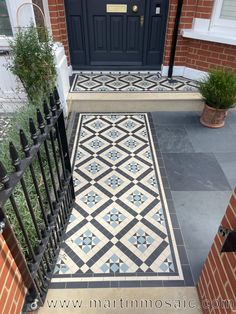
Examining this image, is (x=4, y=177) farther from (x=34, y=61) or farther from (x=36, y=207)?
(x=34, y=61)

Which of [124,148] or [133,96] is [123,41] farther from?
[124,148]

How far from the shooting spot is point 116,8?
4.06m

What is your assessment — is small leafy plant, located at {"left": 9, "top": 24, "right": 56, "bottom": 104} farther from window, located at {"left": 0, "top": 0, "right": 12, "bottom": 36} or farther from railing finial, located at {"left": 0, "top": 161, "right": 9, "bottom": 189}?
railing finial, located at {"left": 0, "top": 161, "right": 9, "bottom": 189}

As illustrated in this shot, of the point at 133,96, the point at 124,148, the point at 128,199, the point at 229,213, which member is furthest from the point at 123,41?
the point at 229,213

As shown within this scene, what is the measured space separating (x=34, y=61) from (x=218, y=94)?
2.28 m

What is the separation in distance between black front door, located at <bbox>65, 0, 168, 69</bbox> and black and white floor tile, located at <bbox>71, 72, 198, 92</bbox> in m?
0.17

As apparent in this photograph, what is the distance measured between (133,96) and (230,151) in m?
1.62

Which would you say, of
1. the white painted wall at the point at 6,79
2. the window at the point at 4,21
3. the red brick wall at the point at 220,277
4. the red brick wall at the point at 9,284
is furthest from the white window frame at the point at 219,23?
the red brick wall at the point at 9,284

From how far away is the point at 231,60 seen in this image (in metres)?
3.84

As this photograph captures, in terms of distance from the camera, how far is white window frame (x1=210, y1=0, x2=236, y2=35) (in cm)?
373

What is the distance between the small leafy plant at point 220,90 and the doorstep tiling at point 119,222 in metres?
0.94

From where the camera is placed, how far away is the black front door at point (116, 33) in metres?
4.03

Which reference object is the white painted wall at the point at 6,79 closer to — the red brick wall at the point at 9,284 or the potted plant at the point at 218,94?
the potted plant at the point at 218,94

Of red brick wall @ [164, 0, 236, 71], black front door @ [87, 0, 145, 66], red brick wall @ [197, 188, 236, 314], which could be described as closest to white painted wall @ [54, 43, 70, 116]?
black front door @ [87, 0, 145, 66]
